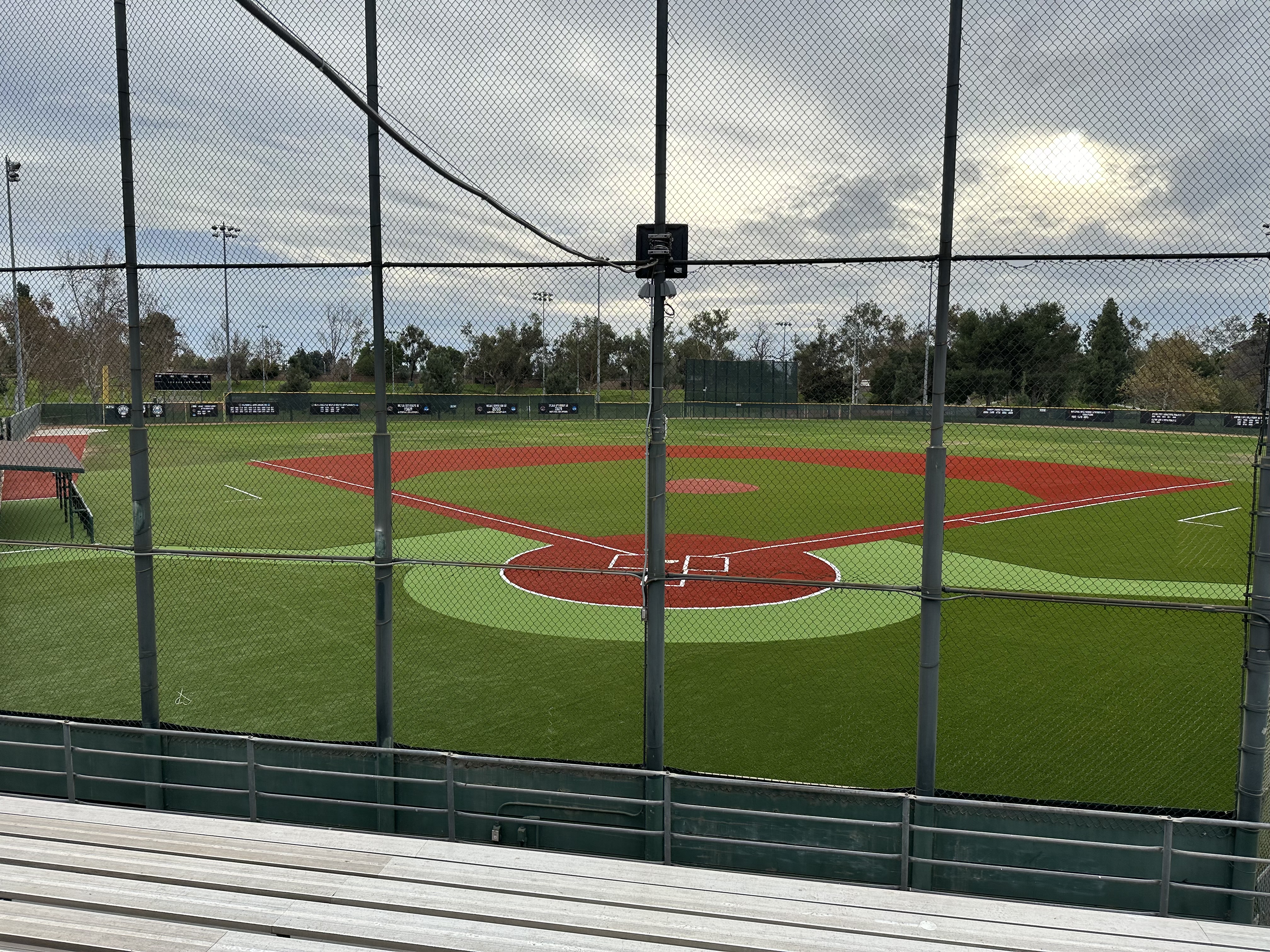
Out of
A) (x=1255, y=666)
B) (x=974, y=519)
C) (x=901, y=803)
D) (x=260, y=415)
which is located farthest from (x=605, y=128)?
(x=974, y=519)

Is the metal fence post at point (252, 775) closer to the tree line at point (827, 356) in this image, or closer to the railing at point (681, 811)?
the railing at point (681, 811)

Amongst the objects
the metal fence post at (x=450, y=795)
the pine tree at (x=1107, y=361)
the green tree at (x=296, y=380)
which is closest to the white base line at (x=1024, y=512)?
the green tree at (x=296, y=380)

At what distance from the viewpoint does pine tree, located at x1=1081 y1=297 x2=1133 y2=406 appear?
6.84 metres

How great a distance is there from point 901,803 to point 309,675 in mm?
7839

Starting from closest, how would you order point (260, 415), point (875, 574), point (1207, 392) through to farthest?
point (1207, 392) → point (875, 574) → point (260, 415)

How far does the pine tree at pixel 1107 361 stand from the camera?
6844 millimetres

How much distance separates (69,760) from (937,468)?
22.3 feet

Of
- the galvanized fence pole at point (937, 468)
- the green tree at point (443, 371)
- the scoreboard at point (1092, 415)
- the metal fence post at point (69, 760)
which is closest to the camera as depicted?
the galvanized fence pole at point (937, 468)

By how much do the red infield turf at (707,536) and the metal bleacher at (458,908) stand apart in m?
1.96

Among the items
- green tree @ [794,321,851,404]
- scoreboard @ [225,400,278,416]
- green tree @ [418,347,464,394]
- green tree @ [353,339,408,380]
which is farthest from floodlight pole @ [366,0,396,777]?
scoreboard @ [225,400,278,416]

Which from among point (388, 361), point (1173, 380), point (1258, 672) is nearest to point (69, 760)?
point (388, 361)

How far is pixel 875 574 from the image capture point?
16422 mm

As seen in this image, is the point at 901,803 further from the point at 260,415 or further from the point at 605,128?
the point at 260,415

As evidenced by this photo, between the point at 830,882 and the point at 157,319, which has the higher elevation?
the point at 157,319
